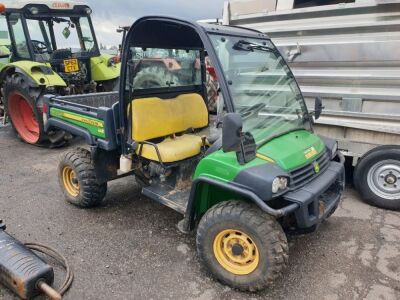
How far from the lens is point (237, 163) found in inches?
97.4

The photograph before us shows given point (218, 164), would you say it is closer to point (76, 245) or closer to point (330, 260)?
point (330, 260)

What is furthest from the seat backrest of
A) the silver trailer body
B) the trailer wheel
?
the trailer wheel

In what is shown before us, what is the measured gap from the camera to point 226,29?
2914mm

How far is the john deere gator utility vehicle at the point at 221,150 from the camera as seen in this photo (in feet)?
8.01

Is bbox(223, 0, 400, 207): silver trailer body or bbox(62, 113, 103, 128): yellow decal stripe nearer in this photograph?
bbox(62, 113, 103, 128): yellow decal stripe

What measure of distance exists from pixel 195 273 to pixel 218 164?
906 mm

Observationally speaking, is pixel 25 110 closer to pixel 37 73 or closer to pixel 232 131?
pixel 37 73

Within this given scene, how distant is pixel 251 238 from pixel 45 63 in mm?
4952

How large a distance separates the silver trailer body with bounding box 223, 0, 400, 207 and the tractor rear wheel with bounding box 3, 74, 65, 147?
11.6ft

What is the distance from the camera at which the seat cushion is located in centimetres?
318

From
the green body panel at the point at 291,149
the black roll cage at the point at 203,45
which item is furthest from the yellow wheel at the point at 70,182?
the green body panel at the point at 291,149

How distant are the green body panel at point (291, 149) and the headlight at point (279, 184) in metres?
0.09

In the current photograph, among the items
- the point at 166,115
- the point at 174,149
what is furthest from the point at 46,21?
the point at 174,149

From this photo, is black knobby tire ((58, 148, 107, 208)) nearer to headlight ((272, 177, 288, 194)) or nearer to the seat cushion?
the seat cushion
